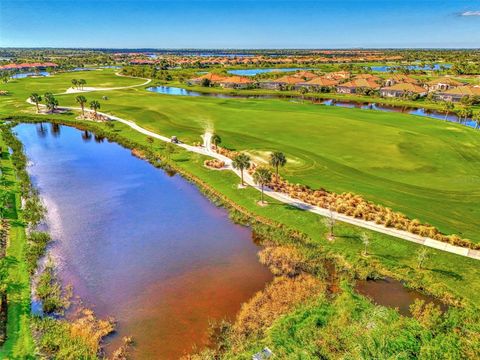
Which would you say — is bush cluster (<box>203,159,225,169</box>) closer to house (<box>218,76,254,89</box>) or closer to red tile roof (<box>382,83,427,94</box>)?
red tile roof (<box>382,83,427,94</box>)

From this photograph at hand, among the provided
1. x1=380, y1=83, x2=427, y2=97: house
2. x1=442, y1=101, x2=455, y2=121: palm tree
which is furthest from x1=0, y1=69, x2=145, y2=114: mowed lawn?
x1=442, y1=101, x2=455, y2=121: palm tree

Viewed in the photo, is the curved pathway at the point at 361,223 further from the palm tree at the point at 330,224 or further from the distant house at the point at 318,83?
the distant house at the point at 318,83

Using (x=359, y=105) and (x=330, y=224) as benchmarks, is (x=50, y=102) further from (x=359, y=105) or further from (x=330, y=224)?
(x=359, y=105)

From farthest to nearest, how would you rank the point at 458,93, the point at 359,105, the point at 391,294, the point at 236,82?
the point at 236,82 < the point at 359,105 < the point at 458,93 < the point at 391,294

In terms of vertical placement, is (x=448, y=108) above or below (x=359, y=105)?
above

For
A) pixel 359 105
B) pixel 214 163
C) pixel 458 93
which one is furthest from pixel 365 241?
pixel 458 93

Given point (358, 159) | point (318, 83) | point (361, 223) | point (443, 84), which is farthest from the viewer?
point (318, 83)

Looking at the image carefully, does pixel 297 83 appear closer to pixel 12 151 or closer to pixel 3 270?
pixel 12 151

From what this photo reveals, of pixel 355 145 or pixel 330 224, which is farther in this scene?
pixel 355 145
